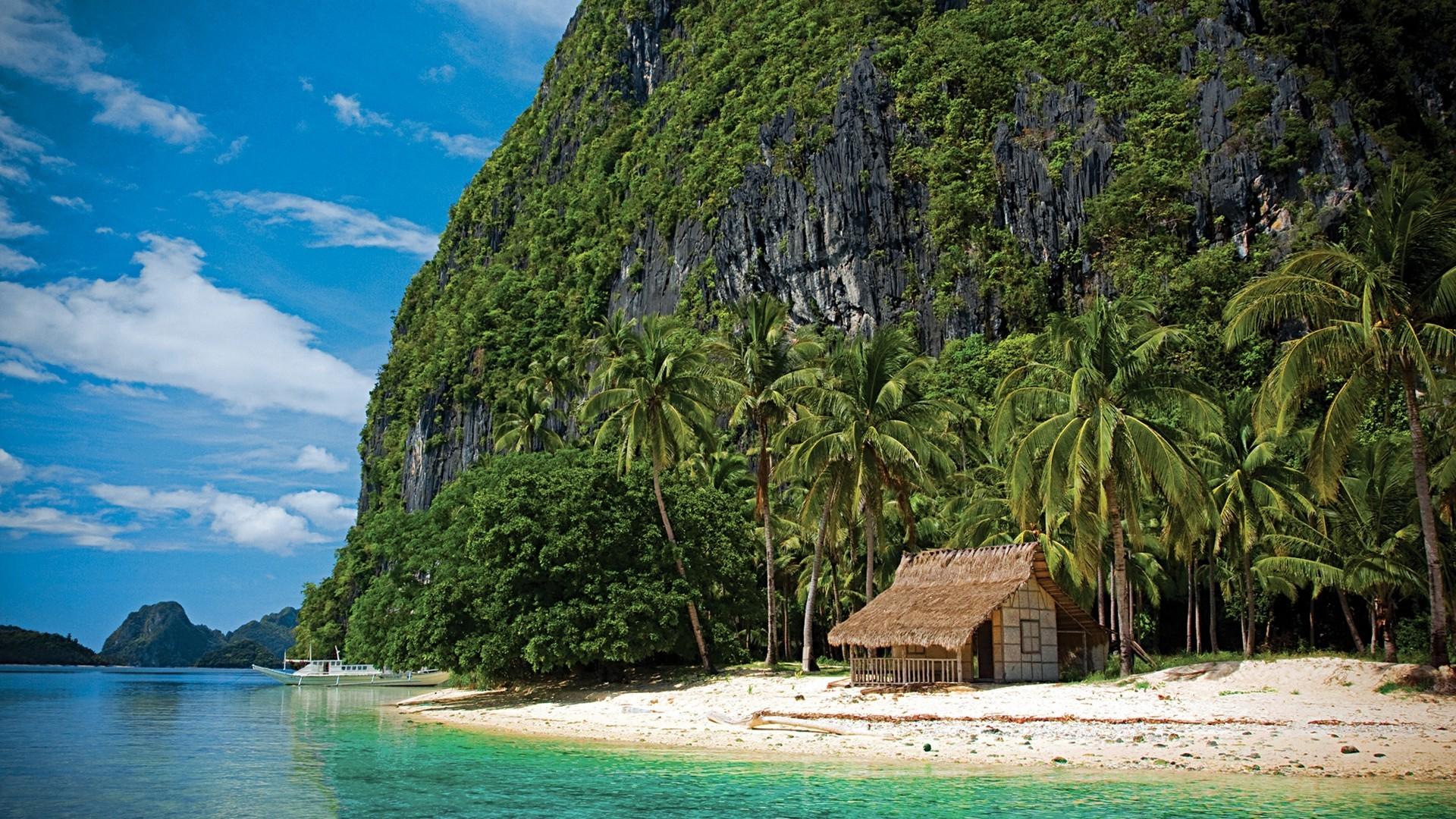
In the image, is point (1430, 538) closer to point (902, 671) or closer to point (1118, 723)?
point (1118, 723)

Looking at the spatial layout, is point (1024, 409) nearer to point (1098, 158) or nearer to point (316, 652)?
point (1098, 158)

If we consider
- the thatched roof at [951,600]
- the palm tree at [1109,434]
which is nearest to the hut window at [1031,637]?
the thatched roof at [951,600]

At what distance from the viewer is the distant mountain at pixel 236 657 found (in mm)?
166250

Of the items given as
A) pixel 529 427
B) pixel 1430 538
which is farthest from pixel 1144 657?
pixel 529 427

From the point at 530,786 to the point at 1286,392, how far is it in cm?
1335

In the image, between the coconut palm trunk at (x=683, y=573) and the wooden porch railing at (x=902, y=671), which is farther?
the coconut palm trunk at (x=683, y=573)

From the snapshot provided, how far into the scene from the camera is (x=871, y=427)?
24.6 meters

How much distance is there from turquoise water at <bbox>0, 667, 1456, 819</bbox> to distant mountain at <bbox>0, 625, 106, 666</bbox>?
12956 cm

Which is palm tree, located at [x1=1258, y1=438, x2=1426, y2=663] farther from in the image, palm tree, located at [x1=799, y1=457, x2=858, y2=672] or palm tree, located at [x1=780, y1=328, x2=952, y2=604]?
palm tree, located at [x1=799, y1=457, x2=858, y2=672]

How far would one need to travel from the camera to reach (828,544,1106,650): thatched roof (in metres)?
20.9

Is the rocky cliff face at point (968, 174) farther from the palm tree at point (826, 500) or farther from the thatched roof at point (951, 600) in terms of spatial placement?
the thatched roof at point (951, 600)

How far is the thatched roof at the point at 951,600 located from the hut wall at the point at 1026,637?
35cm

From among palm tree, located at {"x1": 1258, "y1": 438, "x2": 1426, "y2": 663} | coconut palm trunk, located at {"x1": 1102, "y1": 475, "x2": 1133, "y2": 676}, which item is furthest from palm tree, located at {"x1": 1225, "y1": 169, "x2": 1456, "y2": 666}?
palm tree, located at {"x1": 1258, "y1": 438, "x2": 1426, "y2": 663}

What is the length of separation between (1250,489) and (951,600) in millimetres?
10890
